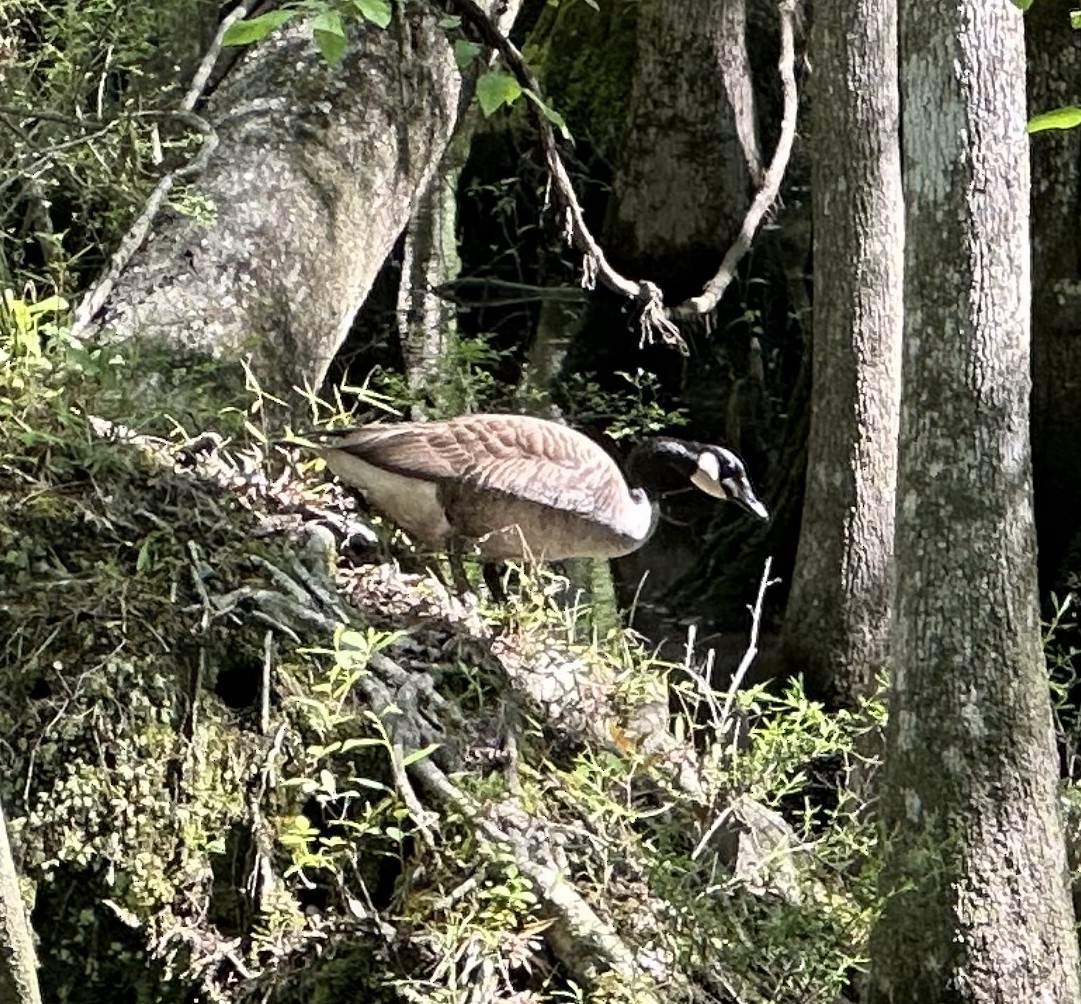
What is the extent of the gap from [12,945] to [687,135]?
6408 millimetres

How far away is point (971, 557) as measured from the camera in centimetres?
326

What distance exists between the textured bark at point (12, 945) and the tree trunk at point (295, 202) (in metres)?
2.41

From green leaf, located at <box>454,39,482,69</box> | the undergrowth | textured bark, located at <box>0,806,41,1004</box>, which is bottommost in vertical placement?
the undergrowth

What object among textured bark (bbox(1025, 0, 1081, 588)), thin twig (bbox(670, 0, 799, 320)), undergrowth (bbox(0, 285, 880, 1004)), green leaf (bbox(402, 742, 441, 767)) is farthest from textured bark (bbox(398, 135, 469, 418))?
green leaf (bbox(402, 742, 441, 767))

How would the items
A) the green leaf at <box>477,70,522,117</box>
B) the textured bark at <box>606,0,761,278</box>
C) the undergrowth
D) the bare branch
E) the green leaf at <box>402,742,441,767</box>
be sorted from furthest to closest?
1. the textured bark at <box>606,0,761,278</box>
2. the bare branch
3. the green leaf at <box>402,742,441,767</box>
4. the undergrowth
5. the green leaf at <box>477,70,522,117</box>

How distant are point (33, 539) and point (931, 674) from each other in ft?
6.39

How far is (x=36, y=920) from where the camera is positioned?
301cm

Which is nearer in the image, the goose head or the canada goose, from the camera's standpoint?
the canada goose

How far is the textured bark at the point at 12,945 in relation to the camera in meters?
1.93

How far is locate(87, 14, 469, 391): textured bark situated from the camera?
430 centimetres

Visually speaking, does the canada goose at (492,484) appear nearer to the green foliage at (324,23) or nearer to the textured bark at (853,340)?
the green foliage at (324,23)

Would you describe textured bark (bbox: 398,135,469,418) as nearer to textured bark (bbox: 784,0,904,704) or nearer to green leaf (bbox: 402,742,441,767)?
textured bark (bbox: 784,0,904,704)

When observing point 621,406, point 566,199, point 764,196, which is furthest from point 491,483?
point 621,406

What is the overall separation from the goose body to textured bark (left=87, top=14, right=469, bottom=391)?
2.06 ft
